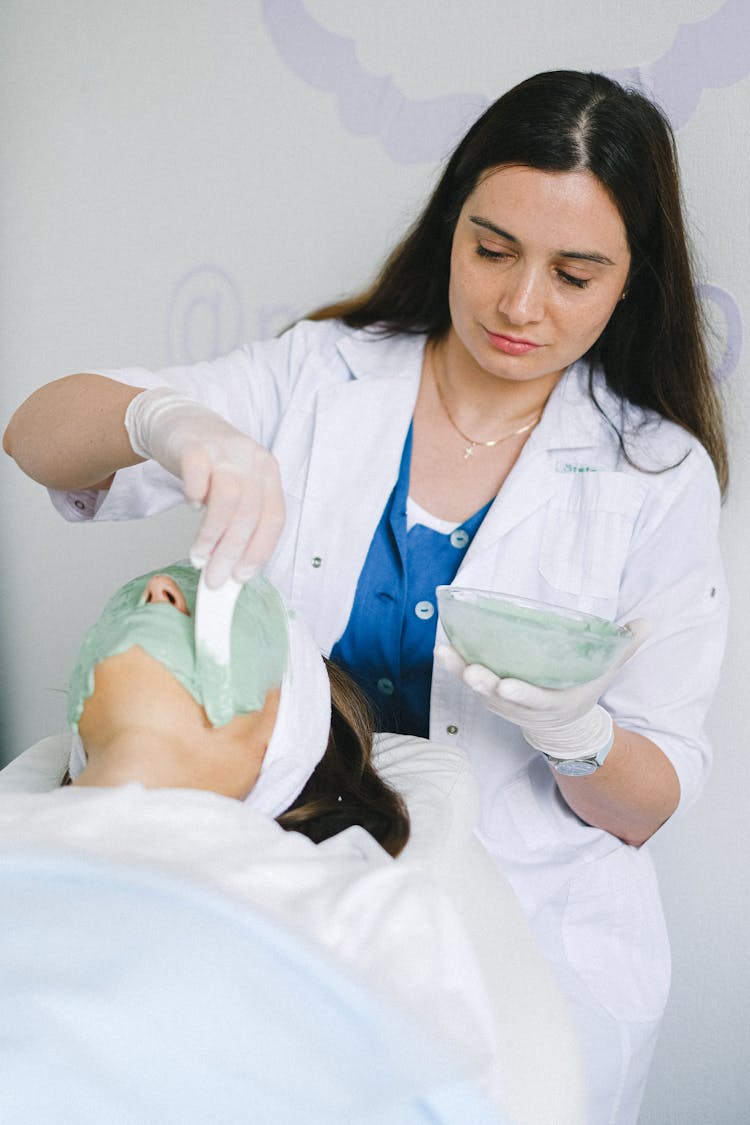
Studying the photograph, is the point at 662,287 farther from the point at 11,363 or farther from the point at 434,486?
the point at 11,363

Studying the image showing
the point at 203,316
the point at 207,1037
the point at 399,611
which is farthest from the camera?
the point at 203,316

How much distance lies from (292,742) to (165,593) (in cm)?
21

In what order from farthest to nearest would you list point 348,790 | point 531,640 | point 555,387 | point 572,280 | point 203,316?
point 203,316
point 555,387
point 572,280
point 348,790
point 531,640

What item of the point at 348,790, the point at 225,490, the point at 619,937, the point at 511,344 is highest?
the point at 511,344

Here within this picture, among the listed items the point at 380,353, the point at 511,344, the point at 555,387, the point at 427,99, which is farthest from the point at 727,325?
the point at 427,99

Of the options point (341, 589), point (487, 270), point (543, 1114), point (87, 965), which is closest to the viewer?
point (87, 965)

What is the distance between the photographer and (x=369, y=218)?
1822 mm

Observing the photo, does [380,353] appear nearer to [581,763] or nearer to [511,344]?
[511,344]

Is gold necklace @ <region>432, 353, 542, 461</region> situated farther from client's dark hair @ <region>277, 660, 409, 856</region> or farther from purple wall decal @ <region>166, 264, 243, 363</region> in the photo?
purple wall decal @ <region>166, 264, 243, 363</region>

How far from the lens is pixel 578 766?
1265 mm

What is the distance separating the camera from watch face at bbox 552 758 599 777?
1255 millimetres

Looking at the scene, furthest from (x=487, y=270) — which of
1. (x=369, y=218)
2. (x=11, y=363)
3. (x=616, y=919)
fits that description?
(x=11, y=363)

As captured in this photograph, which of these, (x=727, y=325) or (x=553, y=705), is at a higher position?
(x=727, y=325)

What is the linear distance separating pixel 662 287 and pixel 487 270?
0.88 feet
